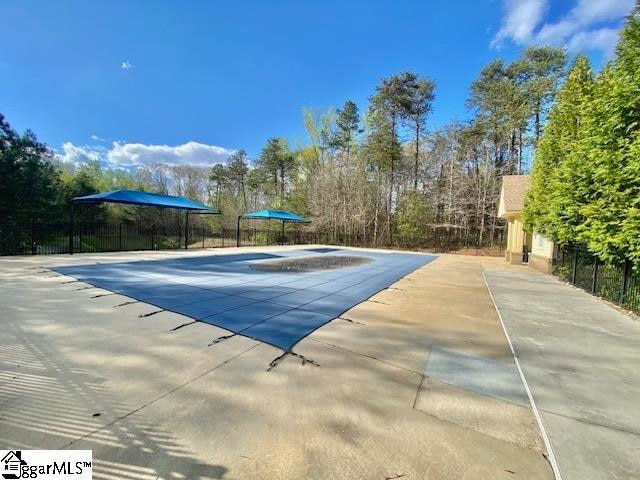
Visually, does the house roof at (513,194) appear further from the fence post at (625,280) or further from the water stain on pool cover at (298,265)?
the fence post at (625,280)

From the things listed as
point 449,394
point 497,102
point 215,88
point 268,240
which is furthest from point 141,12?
point 497,102

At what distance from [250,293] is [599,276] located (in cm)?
803

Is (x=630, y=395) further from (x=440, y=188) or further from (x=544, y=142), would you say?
(x=440, y=188)

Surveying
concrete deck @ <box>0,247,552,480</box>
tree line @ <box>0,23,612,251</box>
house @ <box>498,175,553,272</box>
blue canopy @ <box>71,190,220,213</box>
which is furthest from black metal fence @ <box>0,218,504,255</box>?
concrete deck @ <box>0,247,552,480</box>

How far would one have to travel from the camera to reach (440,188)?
2319 cm

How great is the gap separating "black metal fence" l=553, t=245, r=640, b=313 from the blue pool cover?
4543mm

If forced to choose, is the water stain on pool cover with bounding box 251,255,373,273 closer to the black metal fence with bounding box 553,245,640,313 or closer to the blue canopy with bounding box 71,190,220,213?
the blue canopy with bounding box 71,190,220,213

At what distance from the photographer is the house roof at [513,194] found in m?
13.8

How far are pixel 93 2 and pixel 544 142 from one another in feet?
50.9

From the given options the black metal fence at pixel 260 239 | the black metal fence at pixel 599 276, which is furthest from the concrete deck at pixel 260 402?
the black metal fence at pixel 260 239

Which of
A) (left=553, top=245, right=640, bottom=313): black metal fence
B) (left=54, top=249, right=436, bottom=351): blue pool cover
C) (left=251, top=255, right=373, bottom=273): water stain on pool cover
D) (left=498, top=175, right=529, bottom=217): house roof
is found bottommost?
(left=251, top=255, right=373, bottom=273): water stain on pool cover

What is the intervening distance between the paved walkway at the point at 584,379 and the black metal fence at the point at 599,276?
0.60 m

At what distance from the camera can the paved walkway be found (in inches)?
64.5

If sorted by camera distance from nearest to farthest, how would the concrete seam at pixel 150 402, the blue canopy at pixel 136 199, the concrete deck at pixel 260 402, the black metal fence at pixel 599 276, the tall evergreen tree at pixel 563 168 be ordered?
1. the concrete deck at pixel 260 402
2. the concrete seam at pixel 150 402
3. the black metal fence at pixel 599 276
4. the tall evergreen tree at pixel 563 168
5. the blue canopy at pixel 136 199
